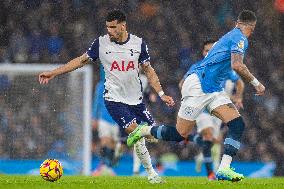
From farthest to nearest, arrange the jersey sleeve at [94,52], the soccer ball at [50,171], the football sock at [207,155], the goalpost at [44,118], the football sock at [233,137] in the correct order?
the goalpost at [44,118] → the football sock at [207,155] → the jersey sleeve at [94,52] → the soccer ball at [50,171] → the football sock at [233,137]

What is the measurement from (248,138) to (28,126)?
5692 mm

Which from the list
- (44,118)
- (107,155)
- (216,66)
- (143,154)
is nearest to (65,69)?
(143,154)

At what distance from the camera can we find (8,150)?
17.2 m

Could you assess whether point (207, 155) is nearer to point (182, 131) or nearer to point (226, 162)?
point (182, 131)

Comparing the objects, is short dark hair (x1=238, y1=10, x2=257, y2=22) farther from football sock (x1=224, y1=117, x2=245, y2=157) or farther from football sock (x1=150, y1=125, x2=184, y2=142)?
football sock (x1=150, y1=125, x2=184, y2=142)

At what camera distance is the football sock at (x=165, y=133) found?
1073cm

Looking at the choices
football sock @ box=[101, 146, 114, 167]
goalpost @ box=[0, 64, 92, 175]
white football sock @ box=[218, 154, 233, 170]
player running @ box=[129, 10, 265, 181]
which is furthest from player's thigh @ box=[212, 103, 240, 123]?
goalpost @ box=[0, 64, 92, 175]

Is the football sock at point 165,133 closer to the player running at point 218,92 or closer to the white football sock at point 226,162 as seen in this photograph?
the player running at point 218,92

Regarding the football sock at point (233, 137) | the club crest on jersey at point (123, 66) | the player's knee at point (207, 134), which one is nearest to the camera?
the football sock at point (233, 137)

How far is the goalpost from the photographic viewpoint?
17.2 m

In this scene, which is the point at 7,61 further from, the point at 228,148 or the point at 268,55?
the point at 228,148

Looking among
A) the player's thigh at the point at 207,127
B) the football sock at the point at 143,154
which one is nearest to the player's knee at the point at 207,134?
the player's thigh at the point at 207,127

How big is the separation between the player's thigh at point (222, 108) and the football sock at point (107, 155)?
6.21 meters

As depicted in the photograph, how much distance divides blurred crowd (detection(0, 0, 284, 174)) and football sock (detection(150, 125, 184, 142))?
30.5 ft
